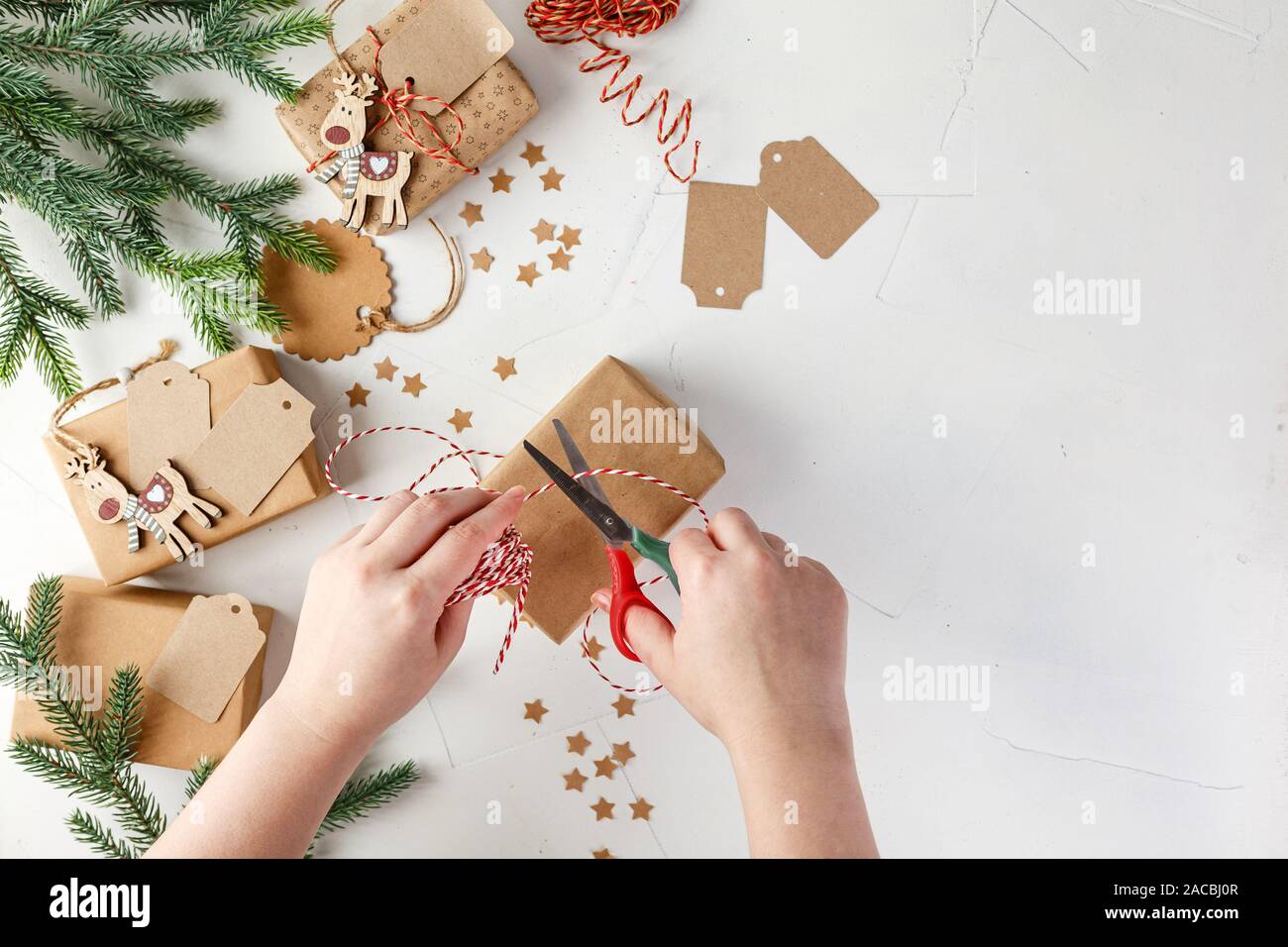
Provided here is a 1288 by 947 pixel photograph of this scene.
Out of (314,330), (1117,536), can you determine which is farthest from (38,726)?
(1117,536)

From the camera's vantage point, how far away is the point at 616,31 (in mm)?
1191

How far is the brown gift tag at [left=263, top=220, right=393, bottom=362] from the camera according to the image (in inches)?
48.0

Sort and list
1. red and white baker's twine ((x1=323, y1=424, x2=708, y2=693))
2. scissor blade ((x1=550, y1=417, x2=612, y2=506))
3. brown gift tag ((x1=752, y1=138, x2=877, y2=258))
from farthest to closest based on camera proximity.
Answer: brown gift tag ((x1=752, y1=138, x2=877, y2=258)) < scissor blade ((x1=550, y1=417, x2=612, y2=506)) < red and white baker's twine ((x1=323, y1=424, x2=708, y2=693))

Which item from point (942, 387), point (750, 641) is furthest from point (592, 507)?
point (942, 387)

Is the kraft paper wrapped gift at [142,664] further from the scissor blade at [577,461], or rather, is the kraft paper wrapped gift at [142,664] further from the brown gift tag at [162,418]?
the scissor blade at [577,461]

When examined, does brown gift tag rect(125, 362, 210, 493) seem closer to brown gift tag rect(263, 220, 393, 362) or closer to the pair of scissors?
brown gift tag rect(263, 220, 393, 362)

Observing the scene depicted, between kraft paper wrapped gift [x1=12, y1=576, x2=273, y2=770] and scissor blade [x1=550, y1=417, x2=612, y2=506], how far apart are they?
0.55 metres

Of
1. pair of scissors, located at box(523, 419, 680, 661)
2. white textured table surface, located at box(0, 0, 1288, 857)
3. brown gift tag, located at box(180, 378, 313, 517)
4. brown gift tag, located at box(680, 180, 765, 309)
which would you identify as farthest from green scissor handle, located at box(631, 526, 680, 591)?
brown gift tag, located at box(180, 378, 313, 517)

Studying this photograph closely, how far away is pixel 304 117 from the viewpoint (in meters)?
1.16

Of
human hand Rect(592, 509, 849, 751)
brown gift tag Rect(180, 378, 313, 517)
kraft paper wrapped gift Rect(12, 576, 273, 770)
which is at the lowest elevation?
kraft paper wrapped gift Rect(12, 576, 273, 770)

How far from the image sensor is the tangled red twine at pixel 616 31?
1169 millimetres
